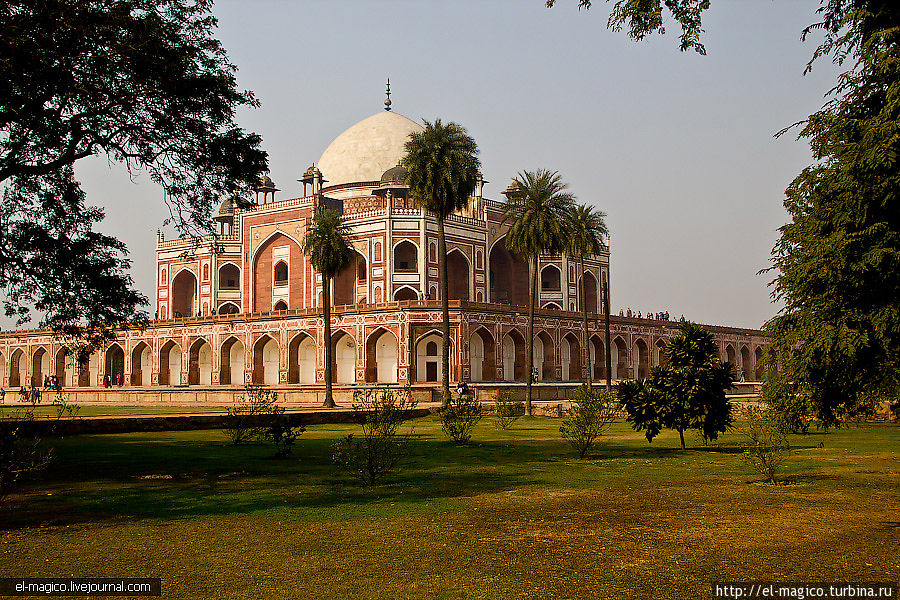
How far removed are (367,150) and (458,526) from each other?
179ft

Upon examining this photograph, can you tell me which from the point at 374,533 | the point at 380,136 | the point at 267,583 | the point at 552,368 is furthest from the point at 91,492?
the point at 380,136

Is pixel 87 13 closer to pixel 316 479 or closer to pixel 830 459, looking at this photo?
pixel 316 479

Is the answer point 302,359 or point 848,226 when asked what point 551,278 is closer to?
point 302,359

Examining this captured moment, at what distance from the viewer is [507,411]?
79.0 feet

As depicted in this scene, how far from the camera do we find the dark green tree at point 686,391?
540 inches

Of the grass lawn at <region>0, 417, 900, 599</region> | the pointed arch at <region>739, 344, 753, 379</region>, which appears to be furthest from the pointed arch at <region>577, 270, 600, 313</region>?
the grass lawn at <region>0, 417, 900, 599</region>

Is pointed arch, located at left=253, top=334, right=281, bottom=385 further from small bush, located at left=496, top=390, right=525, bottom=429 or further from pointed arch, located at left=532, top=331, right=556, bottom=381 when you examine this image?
small bush, located at left=496, top=390, right=525, bottom=429

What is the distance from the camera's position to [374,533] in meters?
7.17

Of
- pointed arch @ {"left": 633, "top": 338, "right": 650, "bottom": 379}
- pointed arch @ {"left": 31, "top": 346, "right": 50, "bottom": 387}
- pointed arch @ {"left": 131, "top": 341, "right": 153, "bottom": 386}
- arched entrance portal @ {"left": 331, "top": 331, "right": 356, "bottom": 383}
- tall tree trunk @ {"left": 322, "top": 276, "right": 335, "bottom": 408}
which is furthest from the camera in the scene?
pointed arch @ {"left": 31, "top": 346, "right": 50, "bottom": 387}

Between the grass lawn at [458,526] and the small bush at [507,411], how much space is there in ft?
28.0

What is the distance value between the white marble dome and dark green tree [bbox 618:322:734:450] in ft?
150

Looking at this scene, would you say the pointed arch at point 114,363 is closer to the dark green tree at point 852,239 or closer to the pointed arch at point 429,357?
the pointed arch at point 429,357

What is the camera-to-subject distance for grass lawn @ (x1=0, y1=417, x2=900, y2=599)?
5.67 metres

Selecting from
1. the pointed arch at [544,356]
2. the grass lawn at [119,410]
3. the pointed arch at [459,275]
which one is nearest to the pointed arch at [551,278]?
the pointed arch at [459,275]
